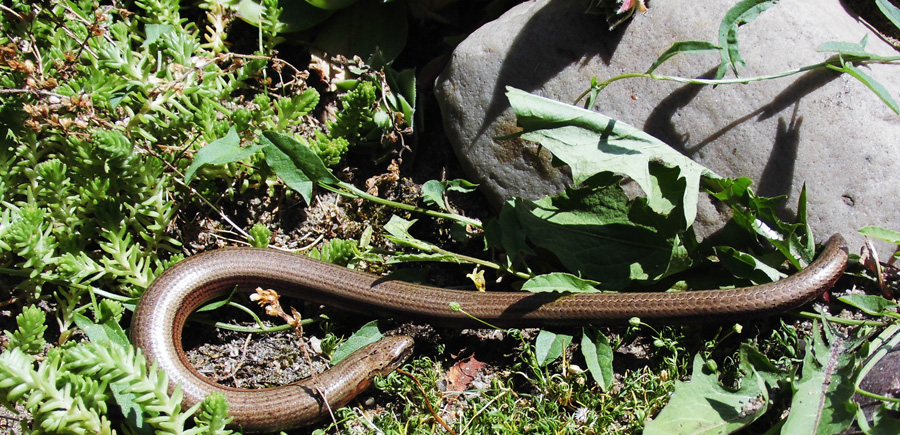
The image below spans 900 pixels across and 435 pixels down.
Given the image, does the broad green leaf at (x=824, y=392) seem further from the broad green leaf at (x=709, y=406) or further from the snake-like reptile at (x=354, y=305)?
the snake-like reptile at (x=354, y=305)

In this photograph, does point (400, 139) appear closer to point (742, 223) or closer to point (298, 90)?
point (298, 90)

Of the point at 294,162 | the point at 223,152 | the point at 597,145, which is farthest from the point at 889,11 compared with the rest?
the point at 223,152

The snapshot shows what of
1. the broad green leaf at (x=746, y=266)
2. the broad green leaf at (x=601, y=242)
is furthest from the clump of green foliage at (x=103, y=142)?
the broad green leaf at (x=746, y=266)

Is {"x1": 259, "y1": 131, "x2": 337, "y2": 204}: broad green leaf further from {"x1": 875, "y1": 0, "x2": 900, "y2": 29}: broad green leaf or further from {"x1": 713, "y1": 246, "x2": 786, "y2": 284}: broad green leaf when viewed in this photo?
{"x1": 875, "y1": 0, "x2": 900, "y2": 29}: broad green leaf

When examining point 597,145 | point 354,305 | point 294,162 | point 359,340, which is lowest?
point 359,340

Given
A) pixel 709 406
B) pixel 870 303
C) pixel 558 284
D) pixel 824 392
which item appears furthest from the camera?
pixel 558 284

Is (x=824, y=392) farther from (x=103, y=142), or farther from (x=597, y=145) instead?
(x=103, y=142)

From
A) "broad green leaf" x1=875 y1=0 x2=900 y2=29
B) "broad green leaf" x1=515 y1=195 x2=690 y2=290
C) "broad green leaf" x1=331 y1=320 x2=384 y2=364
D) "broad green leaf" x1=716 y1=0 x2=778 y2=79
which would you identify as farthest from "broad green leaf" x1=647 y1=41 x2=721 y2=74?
"broad green leaf" x1=331 y1=320 x2=384 y2=364
